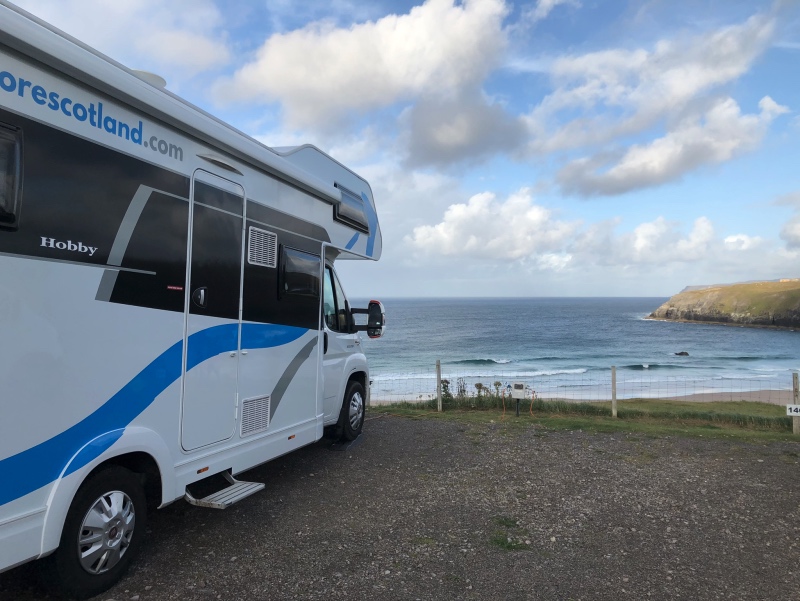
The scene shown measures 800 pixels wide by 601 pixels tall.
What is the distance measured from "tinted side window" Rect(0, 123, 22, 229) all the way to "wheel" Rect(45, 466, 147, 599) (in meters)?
1.60

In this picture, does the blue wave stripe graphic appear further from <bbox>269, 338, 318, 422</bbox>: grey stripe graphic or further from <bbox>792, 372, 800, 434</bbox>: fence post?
<bbox>792, 372, 800, 434</bbox>: fence post

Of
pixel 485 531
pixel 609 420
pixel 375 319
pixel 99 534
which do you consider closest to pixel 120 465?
pixel 99 534

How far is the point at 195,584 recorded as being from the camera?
3662mm

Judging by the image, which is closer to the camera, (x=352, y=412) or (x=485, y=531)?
(x=485, y=531)

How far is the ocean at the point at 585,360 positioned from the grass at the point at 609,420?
2.09 meters

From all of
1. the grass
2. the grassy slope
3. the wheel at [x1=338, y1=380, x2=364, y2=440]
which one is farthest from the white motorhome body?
the grassy slope

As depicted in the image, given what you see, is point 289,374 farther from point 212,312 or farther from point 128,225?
point 128,225

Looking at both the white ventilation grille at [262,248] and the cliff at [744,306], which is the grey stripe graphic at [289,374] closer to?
the white ventilation grille at [262,248]

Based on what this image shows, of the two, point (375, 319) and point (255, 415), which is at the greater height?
point (375, 319)

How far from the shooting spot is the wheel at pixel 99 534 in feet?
10.3

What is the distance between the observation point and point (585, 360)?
40344 millimetres

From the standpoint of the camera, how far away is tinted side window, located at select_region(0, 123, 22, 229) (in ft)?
8.90

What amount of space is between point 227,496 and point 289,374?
1361 millimetres

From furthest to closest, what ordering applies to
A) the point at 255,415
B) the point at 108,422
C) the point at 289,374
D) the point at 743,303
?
the point at 743,303
the point at 289,374
the point at 255,415
the point at 108,422
